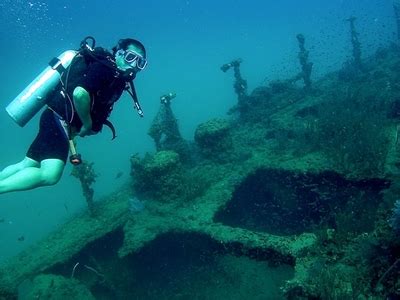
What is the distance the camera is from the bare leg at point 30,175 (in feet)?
15.6

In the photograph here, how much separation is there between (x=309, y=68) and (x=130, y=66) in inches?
543

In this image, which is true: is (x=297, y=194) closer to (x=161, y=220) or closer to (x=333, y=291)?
(x=161, y=220)

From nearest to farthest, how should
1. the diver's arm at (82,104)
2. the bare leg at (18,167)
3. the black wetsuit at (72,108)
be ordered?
the diver's arm at (82,104)
the black wetsuit at (72,108)
the bare leg at (18,167)

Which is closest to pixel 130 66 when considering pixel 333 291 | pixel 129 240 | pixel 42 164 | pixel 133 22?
pixel 42 164

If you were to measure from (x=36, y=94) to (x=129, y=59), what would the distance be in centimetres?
160

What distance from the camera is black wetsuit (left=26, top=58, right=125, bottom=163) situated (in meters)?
4.60

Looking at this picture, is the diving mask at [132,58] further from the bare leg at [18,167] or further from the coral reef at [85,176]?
the coral reef at [85,176]

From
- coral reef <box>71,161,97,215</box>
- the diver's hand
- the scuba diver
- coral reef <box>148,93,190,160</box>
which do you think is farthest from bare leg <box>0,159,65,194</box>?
coral reef <box>148,93,190,160</box>

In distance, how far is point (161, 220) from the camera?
8797 millimetres

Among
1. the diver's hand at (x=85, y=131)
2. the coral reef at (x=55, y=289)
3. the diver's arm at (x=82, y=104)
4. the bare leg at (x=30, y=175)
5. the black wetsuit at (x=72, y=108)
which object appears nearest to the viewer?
the diver's arm at (x=82, y=104)

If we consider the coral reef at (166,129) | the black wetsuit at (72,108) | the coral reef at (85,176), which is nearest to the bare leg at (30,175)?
the black wetsuit at (72,108)

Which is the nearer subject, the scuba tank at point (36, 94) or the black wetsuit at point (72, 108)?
the black wetsuit at point (72, 108)

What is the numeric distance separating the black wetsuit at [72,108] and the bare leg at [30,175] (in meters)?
0.12

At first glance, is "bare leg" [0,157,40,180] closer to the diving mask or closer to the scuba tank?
the scuba tank
